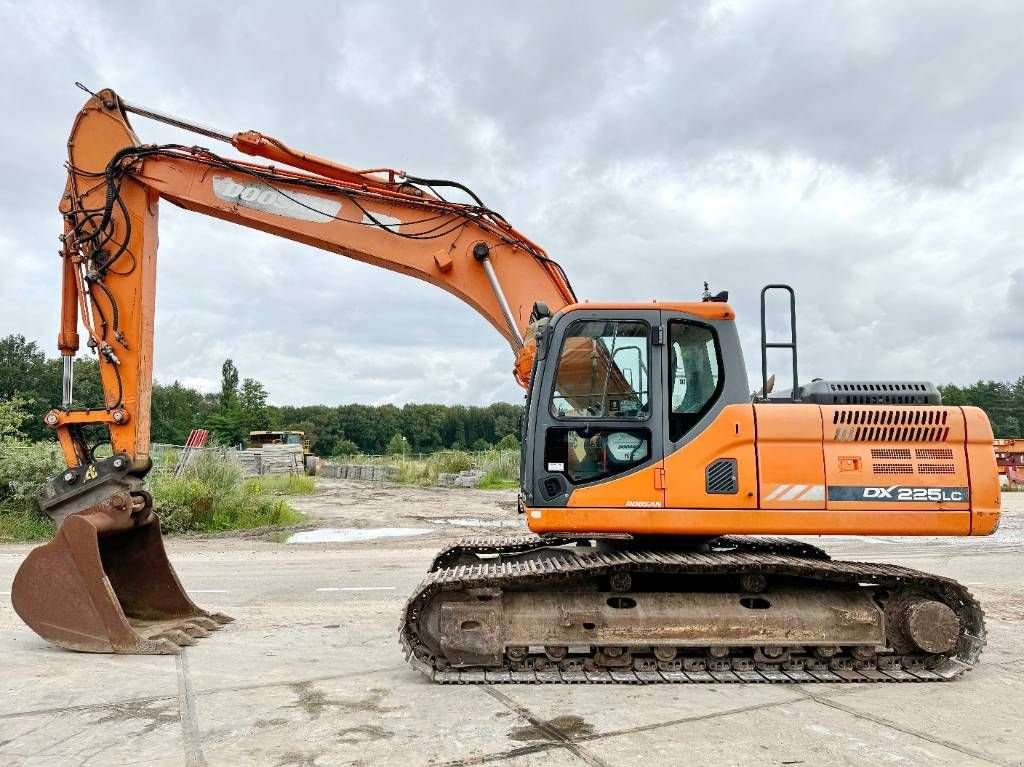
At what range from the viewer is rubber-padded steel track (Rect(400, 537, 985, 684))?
5.48 m

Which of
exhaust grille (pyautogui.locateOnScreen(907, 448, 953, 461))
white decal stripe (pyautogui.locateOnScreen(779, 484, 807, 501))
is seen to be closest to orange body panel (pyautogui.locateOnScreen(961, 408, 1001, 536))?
exhaust grille (pyautogui.locateOnScreen(907, 448, 953, 461))

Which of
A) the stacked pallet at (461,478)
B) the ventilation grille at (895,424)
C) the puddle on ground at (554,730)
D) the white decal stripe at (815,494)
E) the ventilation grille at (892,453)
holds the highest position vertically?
the ventilation grille at (895,424)

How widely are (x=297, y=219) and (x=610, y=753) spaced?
5535 mm

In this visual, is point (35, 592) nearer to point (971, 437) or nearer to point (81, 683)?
point (81, 683)

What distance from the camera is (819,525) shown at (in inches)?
228

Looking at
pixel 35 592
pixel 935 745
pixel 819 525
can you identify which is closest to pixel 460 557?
pixel 819 525

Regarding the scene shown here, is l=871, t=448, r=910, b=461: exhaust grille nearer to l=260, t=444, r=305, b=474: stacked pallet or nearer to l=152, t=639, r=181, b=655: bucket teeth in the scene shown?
l=152, t=639, r=181, b=655: bucket teeth

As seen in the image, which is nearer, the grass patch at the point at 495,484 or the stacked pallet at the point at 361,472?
the grass patch at the point at 495,484

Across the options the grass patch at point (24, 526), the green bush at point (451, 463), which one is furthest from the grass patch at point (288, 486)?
the grass patch at point (24, 526)

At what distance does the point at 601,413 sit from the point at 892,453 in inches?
83.4

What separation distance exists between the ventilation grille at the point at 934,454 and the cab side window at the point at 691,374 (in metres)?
1.49

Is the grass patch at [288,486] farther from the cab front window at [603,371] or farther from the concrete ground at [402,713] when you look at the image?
the cab front window at [603,371]

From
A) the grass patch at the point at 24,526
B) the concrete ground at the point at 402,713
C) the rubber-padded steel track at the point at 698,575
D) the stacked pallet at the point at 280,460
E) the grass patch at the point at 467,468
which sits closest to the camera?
the concrete ground at the point at 402,713

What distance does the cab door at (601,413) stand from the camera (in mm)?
5859
